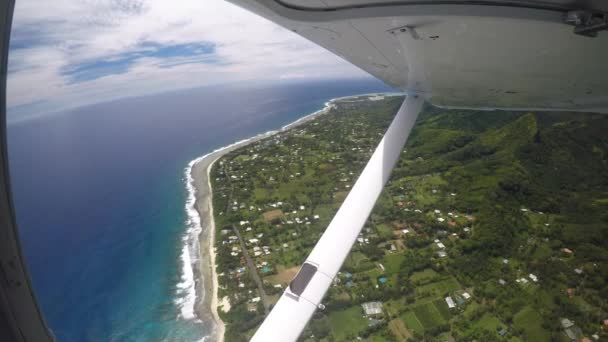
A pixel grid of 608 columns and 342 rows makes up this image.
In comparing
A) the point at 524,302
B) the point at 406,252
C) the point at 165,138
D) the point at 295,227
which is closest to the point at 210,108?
the point at 165,138

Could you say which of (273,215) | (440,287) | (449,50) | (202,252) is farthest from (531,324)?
(202,252)

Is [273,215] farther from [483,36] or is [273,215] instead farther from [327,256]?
[483,36]

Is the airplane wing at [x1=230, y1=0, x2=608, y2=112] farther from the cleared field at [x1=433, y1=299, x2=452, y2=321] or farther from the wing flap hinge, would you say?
the cleared field at [x1=433, y1=299, x2=452, y2=321]

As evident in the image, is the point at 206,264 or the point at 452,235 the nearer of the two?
the point at 452,235

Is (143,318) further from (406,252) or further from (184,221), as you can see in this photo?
(406,252)

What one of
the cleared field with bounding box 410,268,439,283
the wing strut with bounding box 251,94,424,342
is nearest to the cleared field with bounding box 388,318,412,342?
the cleared field with bounding box 410,268,439,283

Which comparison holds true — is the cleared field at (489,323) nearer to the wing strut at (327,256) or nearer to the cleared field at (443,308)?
the cleared field at (443,308)
